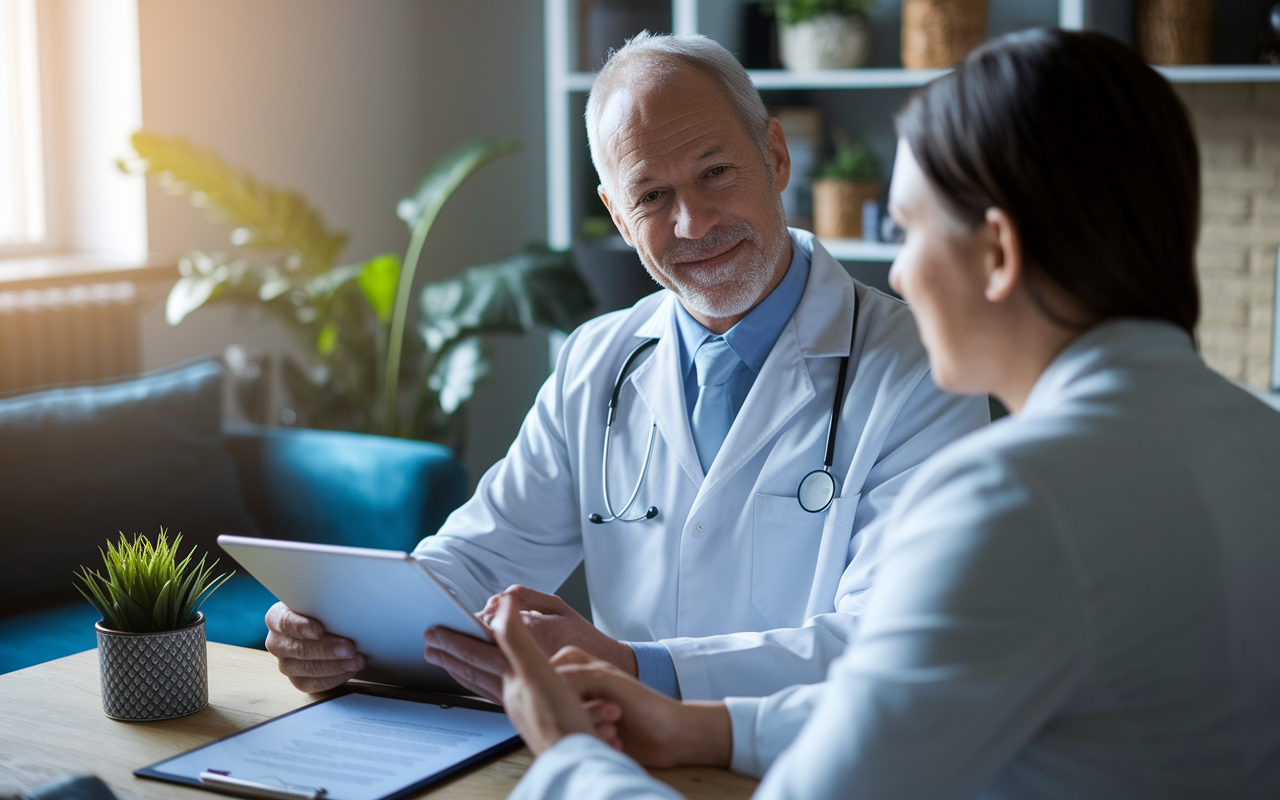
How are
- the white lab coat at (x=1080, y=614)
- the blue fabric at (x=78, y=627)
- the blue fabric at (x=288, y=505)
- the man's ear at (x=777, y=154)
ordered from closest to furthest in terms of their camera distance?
the white lab coat at (x=1080, y=614) < the man's ear at (x=777, y=154) < the blue fabric at (x=78, y=627) < the blue fabric at (x=288, y=505)

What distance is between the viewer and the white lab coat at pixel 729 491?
57.2 inches

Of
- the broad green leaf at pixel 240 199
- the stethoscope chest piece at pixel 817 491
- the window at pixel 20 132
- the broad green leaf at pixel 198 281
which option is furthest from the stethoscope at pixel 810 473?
the window at pixel 20 132

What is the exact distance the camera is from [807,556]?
4.89 ft

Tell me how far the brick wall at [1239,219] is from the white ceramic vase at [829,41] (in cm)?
79

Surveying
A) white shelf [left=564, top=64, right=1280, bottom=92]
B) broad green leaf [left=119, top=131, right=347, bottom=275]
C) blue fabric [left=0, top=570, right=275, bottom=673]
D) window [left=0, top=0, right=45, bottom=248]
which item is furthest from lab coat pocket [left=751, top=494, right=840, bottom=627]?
window [left=0, top=0, right=45, bottom=248]

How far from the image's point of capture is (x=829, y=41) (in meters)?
3.02

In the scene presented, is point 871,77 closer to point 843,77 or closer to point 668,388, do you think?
point 843,77

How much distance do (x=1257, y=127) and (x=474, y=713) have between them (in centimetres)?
255

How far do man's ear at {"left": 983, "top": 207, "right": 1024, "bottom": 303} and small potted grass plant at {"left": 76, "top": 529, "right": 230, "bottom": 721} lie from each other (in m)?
0.79

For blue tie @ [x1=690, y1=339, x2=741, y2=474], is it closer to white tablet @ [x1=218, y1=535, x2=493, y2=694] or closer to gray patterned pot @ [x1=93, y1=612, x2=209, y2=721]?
white tablet @ [x1=218, y1=535, x2=493, y2=694]

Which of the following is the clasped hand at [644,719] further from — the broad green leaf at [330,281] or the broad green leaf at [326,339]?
the broad green leaf at [326,339]

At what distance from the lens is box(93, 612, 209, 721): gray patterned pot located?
3.81 ft

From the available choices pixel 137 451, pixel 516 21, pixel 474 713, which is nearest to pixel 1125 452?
pixel 474 713

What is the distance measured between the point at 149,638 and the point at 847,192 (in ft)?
7.65
